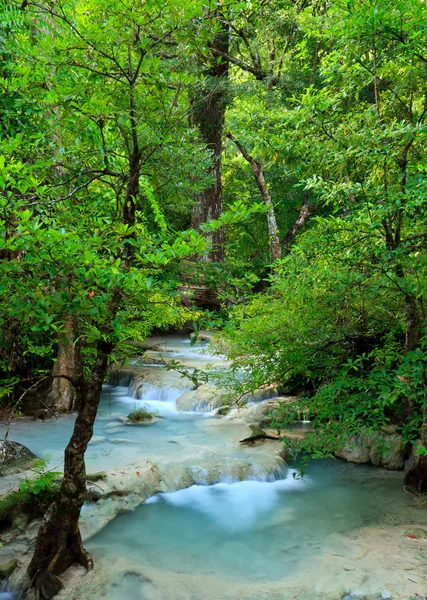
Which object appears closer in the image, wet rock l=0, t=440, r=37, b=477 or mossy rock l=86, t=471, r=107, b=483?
mossy rock l=86, t=471, r=107, b=483

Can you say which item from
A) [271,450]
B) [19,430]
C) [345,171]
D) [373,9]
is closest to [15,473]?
[19,430]

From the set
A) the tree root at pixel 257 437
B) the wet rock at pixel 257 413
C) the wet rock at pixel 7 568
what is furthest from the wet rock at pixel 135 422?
the wet rock at pixel 7 568

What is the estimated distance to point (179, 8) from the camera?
10.2ft

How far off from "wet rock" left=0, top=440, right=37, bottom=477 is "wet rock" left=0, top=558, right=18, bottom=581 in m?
1.99

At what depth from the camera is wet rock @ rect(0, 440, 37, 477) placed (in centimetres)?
666

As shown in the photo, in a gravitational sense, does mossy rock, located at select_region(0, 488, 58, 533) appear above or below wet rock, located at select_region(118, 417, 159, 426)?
above

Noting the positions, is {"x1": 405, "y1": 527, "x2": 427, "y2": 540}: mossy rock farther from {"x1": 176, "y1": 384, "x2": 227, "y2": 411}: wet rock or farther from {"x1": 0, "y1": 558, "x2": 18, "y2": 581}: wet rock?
{"x1": 176, "y1": 384, "x2": 227, "y2": 411}: wet rock

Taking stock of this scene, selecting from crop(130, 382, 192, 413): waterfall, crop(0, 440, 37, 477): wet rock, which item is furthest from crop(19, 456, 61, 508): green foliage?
crop(130, 382, 192, 413): waterfall

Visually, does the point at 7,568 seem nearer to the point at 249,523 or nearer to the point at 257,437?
the point at 249,523

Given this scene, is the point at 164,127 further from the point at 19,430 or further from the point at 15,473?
the point at 19,430

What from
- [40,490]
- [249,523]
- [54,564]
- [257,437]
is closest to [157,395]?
[257,437]

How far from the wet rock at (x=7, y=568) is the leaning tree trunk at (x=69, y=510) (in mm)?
364

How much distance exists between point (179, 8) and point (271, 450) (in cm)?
678

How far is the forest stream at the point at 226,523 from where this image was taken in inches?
182
